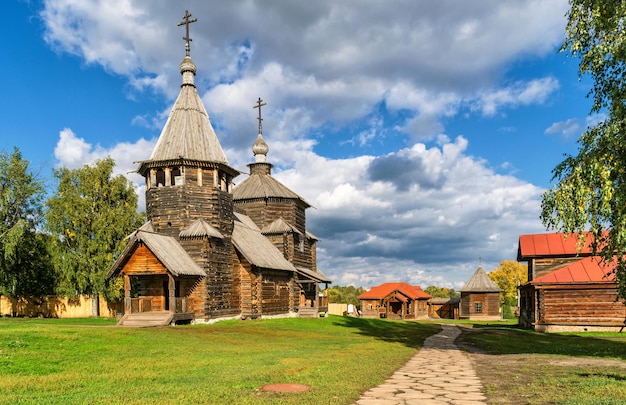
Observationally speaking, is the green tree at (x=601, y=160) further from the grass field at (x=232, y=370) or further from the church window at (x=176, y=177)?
the church window at (x=176, y=177)

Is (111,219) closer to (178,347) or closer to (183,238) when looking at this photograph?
(183,238)

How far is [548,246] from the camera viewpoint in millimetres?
38094

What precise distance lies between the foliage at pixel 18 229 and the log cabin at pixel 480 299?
149 ft

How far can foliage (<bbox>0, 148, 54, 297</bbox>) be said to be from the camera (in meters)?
37.6

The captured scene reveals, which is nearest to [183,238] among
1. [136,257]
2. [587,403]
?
[136,257]

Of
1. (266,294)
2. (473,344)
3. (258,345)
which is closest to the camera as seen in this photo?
(258,345)

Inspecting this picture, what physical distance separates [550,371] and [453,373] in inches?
92.3

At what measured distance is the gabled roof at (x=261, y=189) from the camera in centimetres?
4410

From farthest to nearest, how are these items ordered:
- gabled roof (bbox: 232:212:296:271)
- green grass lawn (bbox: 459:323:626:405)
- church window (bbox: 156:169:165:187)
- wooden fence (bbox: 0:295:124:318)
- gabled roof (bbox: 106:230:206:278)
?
wooden fence (bbox: 0:295:124:318) → gabled roof (bbox: 232:212:296:271) → church window (bbox: 156:169:165:187) → gabled roof (bbox: 106:230:206:278) → green grass lawn (bbox: 459:323:626:405)

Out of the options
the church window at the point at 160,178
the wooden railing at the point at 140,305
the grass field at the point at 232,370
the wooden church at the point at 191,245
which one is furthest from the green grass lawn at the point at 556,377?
the church window at the point at 160,178

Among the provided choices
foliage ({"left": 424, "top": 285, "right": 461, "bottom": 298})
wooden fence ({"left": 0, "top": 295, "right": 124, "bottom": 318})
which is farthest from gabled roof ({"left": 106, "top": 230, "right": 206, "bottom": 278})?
foliage ({"left": 424, "top": 285, "right": 461, "bottom": 298})

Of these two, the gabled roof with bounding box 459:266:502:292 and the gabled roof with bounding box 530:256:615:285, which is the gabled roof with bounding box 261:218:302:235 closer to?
the gabled roof with bounding box 530:256:615:285

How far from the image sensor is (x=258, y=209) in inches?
1730

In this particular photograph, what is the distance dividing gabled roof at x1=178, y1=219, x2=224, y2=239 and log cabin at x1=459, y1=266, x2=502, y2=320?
40.4 metres
